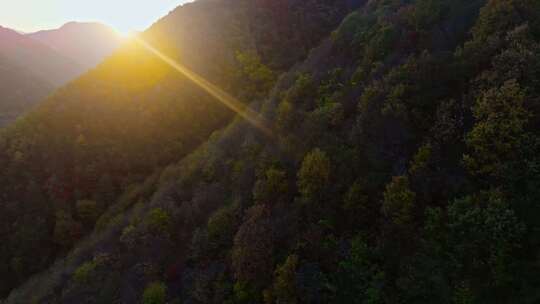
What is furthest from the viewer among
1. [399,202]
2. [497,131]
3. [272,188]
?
[272,188]

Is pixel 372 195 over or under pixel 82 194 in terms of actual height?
over

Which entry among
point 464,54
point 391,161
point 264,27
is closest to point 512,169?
point 391,161

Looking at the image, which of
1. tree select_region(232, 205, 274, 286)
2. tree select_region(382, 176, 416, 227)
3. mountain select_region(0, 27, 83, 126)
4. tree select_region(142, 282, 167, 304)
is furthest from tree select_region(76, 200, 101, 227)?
mountain select_region(0, 27, 83, 126)

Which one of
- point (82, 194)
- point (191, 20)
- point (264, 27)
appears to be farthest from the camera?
point (191, 20)

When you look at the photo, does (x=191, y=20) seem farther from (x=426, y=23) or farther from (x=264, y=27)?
(x=426, y=23)

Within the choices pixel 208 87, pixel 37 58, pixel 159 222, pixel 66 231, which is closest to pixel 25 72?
pixel 37 58

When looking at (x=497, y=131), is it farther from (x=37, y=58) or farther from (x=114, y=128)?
(x=37, y=58)

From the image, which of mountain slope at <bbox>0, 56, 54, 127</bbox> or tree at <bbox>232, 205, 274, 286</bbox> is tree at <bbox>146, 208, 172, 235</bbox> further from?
mountain slope at <bbox>0, 56, 54, 127</bbox>
